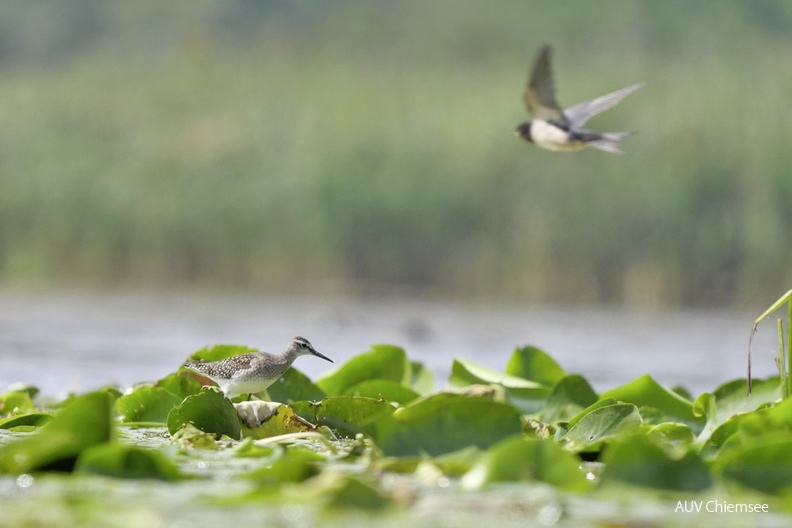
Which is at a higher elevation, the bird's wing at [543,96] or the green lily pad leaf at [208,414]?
the bird's wing at [543,96]

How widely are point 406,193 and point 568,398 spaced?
44.2 feet

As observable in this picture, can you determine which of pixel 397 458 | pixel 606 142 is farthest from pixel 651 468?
pixel 606 142

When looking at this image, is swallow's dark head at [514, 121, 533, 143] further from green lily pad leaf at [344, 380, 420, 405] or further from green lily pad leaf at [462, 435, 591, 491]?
green lily pad leaf at [462, 435, 591, 491]

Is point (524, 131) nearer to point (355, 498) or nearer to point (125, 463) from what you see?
point (125, 463)

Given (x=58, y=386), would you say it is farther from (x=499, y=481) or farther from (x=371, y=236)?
(x=371, y=236)

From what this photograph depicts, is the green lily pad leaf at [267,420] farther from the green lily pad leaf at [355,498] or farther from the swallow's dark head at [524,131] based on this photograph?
the swallow's dark head at [524,131]

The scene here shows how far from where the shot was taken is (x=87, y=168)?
20.0 metres

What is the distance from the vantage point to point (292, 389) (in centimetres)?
573

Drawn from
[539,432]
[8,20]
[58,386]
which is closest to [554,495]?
[539,432]

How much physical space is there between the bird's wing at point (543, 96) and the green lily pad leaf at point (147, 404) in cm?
261

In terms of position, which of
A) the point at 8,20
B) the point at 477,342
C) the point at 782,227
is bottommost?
the point at 477,342

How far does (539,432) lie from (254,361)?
134 centimetres

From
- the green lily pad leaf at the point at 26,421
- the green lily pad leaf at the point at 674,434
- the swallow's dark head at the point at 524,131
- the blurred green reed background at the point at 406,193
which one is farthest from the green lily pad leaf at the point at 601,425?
the blurred green reed background at the point at 406,193

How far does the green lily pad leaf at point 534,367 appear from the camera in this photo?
6.06 metres
